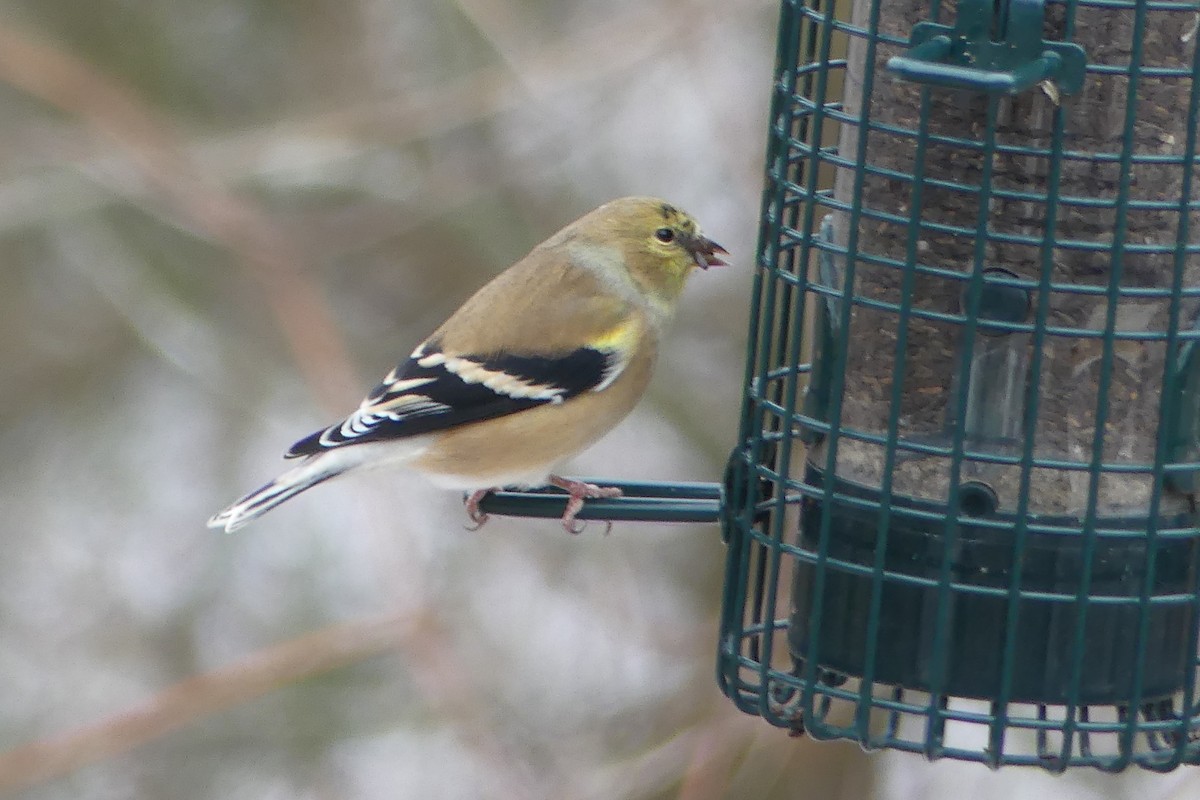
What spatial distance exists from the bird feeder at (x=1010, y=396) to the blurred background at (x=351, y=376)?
2290mm

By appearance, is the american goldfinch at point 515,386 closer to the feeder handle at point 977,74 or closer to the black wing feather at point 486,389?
the black wing feather at point 486,389

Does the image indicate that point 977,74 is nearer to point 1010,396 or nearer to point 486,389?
point 1010,396

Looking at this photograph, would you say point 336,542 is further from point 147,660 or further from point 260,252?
point 260,252

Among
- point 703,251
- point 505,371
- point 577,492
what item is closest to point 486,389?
point 505,371

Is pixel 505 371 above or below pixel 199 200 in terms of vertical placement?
below

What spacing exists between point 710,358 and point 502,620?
1.75 meters

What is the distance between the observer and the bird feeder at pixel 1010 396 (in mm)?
3496

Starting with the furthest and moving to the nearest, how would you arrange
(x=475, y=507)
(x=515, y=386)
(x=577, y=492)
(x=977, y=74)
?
(x=515, y=386) → (x=475, y=507) → (x=577, y=492) → (x=977, y=74)

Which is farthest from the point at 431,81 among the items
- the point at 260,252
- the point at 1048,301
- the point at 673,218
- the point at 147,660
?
the point at 1048,301

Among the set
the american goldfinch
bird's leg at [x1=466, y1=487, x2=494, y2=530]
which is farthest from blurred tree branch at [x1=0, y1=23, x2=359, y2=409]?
bird's leg at [x1=466, y1=487, x2=494, y2=530]

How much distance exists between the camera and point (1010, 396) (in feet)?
11.9

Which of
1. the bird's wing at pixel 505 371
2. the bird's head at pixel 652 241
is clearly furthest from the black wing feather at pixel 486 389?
the bird's head at pixel 652 241

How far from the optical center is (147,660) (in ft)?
25.9

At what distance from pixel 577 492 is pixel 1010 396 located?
1.48 metres
